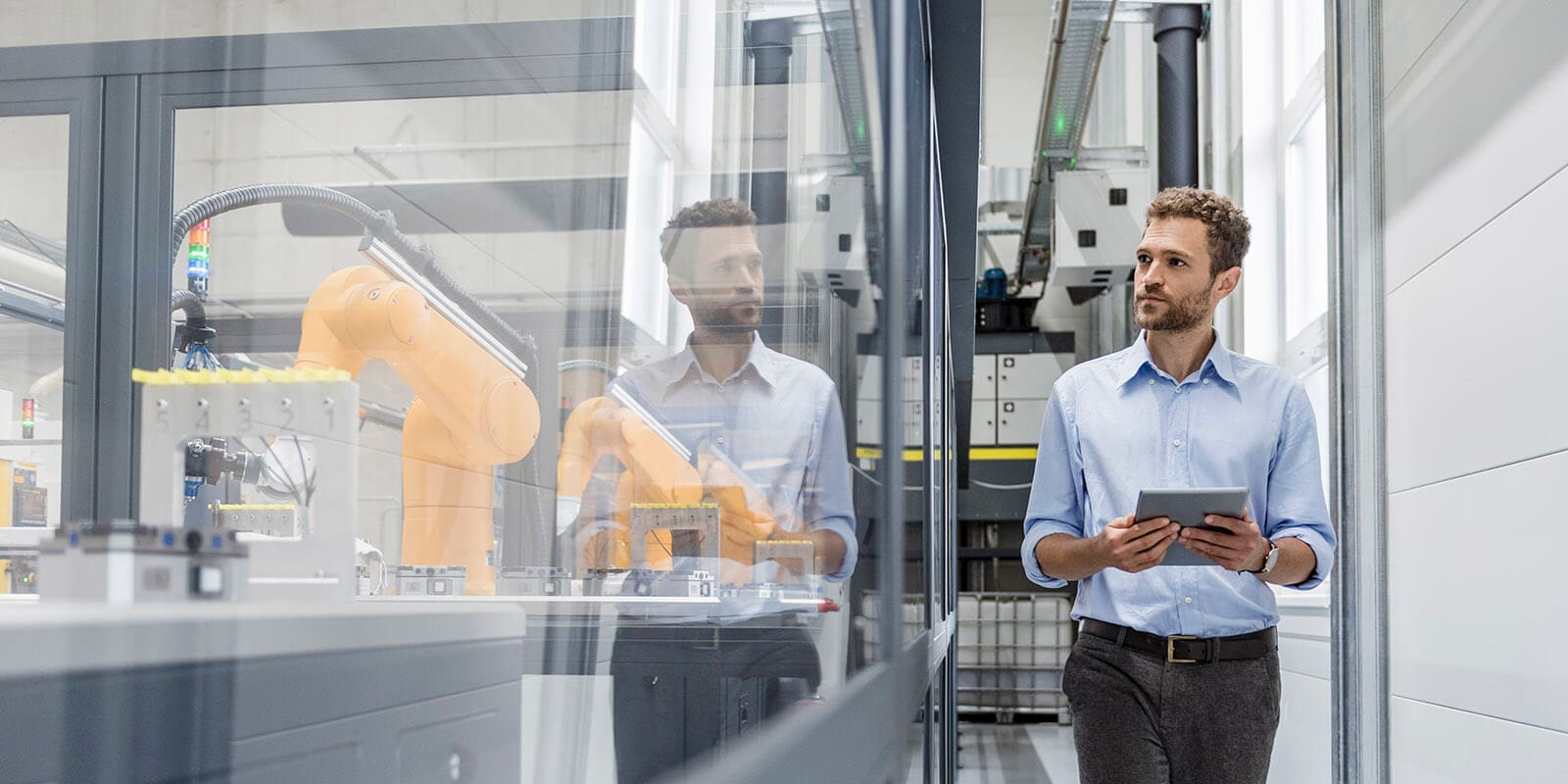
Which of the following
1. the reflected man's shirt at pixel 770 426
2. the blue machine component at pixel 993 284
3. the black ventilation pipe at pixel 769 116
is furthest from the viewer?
the blue machine component at pixel 993 284

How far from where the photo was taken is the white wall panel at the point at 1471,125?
217cm

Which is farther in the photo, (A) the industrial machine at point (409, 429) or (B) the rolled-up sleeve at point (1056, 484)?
(B) the rolled-up sleeve at point (1056, 484)

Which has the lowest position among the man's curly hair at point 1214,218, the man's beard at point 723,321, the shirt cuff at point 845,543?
the shirt cuff at point 845,543

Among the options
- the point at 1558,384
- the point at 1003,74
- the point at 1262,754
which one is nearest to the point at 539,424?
the point at 1262,754

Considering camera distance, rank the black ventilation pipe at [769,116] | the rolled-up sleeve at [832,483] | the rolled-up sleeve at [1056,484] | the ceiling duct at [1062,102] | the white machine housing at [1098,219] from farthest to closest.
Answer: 1. the white machine housing at [1098,219]
2. the ceiling duct at [1062,102]
3. the rolled-up sleeve at [1056,484]
4. the rolled-up sleeve at [832,483]
5. the black ventilation pipe at [769,116]

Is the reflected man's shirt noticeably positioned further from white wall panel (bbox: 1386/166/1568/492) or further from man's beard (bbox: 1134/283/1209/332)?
white wall panel (bbox: 1386/166/1568/492)

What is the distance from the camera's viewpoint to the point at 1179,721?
2.08 metres

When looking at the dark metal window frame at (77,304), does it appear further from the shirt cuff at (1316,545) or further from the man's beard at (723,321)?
the shirt cuff at (1316,545)

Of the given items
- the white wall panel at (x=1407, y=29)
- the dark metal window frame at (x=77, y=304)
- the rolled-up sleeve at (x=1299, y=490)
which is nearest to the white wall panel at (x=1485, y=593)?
the rolled-up sleeve at (x=1299, y=490)

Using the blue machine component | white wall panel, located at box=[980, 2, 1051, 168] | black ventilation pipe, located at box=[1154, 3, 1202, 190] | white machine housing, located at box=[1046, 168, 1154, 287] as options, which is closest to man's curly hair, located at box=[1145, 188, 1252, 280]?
black ventilation pipe, located at box=[1154, 3, 1202, 190]

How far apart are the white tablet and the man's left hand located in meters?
0.02

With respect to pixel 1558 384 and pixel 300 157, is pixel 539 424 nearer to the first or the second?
pixel 300 157

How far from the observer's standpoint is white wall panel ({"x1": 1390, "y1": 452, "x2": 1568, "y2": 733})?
2176 mm

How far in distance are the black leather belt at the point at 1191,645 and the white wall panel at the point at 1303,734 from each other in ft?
5.64
